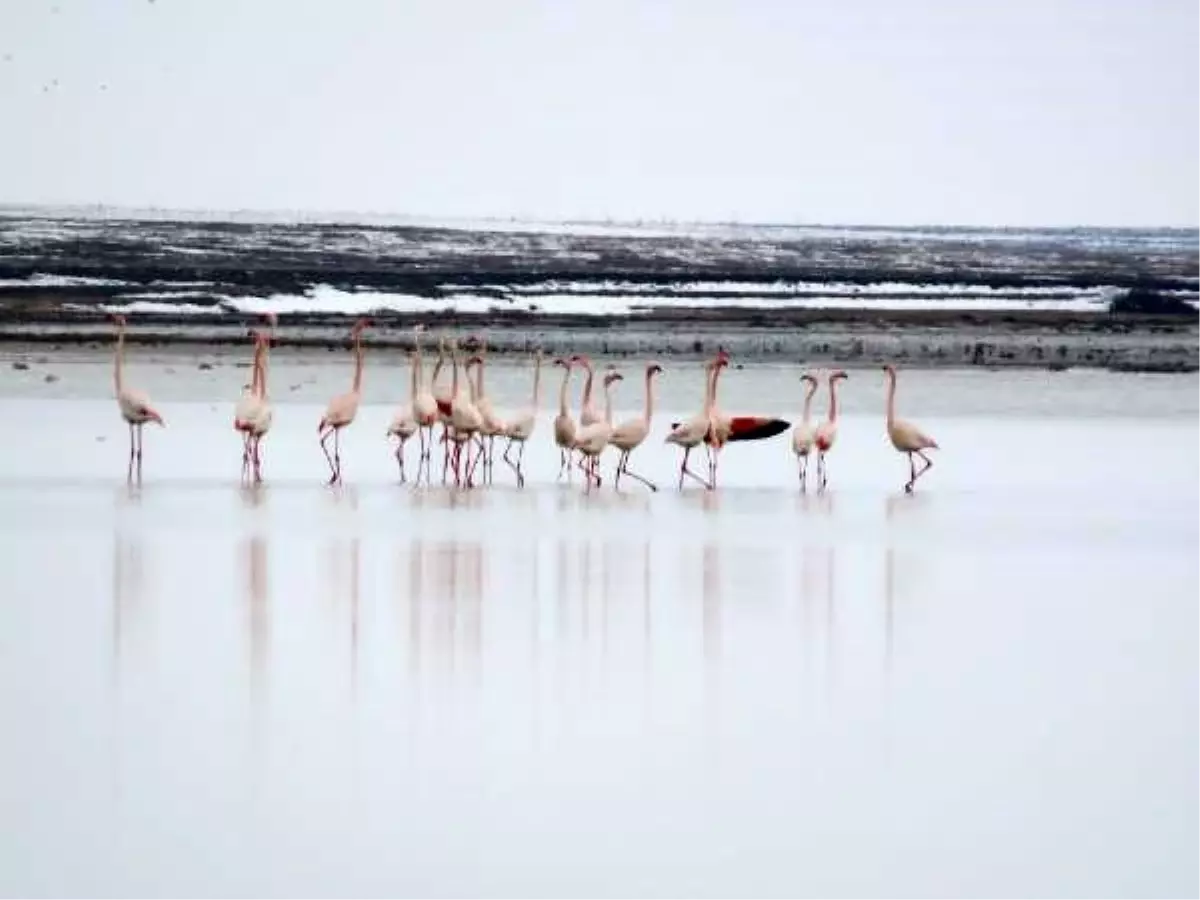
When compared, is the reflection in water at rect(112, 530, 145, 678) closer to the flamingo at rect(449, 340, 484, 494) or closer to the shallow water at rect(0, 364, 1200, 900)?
the shallow water at rect(0, 364, 1200, 900)

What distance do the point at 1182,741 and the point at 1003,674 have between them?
0.79m

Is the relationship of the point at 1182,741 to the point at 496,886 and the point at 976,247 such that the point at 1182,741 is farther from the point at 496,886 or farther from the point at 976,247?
the point at 976,247

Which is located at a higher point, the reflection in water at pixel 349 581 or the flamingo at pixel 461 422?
the flamingo at pixel 461 422

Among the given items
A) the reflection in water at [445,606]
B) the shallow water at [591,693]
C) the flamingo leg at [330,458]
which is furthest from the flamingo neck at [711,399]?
the reflection in water at [445,606]

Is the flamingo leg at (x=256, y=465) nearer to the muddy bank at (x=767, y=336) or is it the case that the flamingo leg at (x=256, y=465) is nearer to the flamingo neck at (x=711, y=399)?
the flamingo neck at (x=711, y=399)

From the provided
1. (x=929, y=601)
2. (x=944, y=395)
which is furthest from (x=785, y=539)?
(x=944, y=395)

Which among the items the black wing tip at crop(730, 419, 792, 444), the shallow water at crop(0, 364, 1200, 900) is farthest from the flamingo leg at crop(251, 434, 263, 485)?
the black wing tip at crop(730, 419, 792, 444)

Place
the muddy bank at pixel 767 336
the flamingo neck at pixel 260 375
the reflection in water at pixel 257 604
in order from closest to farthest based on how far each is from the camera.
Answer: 1. the reflection in water at pixel 257 604
2. the flamingo neck at pixel 260 375
3. the muddy bank at pixel 767 336

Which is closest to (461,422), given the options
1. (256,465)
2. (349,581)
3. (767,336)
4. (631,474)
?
(631,474)

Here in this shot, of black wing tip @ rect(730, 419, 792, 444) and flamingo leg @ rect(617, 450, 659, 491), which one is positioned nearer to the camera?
flamingo leg @ rect(617, 450, 659, 491)

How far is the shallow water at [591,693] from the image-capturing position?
4492 mm

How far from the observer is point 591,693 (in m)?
5.84

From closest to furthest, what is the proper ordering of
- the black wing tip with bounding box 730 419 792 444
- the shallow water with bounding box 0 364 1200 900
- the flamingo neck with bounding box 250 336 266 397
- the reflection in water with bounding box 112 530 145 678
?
the shallow water with bounding box 0 364 1200 900 → the reflection in water with bounding box 112 530 145 678 → the flamingo neck with bounding box 250 336 266 397 → the black wing tip with bounding box 730 419 792 444

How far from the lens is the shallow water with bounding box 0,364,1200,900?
4.49 meters
